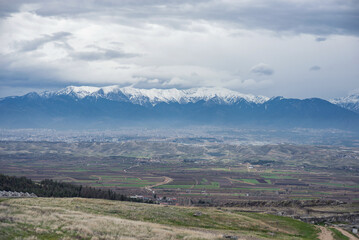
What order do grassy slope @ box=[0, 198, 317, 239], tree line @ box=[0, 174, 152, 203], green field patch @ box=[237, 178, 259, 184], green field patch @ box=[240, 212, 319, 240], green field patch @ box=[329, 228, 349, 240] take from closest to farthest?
grassy slope @ box=[0, 198, 317, 239], green field patch @ box=[329, 228, 349, 240], green field patch @ box=[240, 212, 319, 240], tree line @ box=[0, 174, 152, 203], green field patch @ box=[237, 178, 259, 184]

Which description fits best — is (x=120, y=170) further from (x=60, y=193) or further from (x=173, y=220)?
(x=173, y=220)

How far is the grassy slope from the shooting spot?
3136 cm

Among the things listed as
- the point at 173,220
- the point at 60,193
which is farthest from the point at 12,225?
the point at 60,193

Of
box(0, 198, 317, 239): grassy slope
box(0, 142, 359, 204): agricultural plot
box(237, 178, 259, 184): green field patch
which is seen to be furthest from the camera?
box(237, 178, 259, 184): green field patch

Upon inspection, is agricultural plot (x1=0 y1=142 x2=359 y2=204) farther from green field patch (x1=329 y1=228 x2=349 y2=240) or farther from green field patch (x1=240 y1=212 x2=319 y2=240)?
green field patch (x1=329 y1=228 x2=349 y2=240)

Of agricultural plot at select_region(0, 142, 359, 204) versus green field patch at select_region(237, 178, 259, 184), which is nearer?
agricultural plot at select_region(0, 142, 359, 204)

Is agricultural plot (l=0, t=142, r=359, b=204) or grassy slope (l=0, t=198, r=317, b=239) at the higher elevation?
grassy slope (l=0, t=198, r=317, b=239)

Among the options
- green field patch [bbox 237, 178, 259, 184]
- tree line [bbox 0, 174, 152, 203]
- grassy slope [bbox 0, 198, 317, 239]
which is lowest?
green field patch [bbox 237, 178, 259, 184]

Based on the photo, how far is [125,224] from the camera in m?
36.7

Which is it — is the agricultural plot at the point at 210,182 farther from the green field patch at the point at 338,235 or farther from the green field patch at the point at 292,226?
the green field patch at the point at 338,235

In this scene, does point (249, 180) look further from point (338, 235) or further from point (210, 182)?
point (338, 235)

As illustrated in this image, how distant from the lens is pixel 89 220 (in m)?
36.6

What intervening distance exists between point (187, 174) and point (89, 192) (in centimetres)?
9650

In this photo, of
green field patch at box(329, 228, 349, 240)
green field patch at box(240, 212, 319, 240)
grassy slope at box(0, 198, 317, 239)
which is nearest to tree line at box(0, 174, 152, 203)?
grassy slope at box(0, 198, 317, 239)
